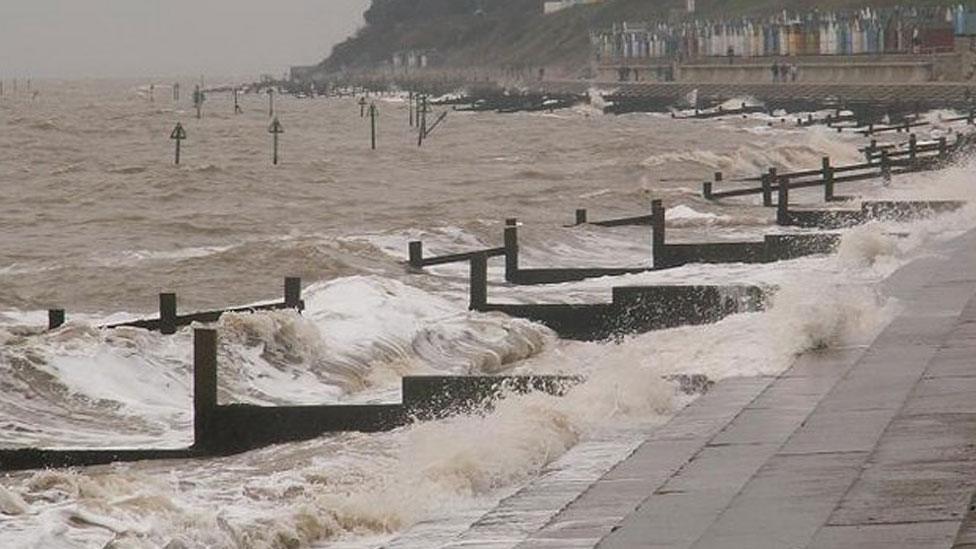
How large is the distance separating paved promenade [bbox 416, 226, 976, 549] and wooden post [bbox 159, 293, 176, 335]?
6.33 meters

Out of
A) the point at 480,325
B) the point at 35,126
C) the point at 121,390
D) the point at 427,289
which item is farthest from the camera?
the point at 35,126

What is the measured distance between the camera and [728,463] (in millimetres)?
11352

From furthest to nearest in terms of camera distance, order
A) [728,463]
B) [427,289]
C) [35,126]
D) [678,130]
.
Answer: [35,126] < [678,130] < [427,289] < [728,463]

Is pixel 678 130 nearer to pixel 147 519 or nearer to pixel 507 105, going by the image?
pixel 507 105

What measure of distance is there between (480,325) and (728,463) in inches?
416

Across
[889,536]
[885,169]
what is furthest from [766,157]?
[889,536]

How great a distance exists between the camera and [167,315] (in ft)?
63.3

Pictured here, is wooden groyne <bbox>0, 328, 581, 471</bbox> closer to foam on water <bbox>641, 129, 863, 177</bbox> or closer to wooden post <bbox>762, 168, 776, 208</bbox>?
wooden post <bbox>762, 168, 776, 208</bbox>

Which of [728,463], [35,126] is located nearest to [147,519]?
[728,463]

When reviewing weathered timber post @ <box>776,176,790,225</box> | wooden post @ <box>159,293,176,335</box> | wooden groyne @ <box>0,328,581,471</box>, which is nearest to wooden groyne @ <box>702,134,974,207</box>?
weathered timber post @ <box>776,176,790,225</box>

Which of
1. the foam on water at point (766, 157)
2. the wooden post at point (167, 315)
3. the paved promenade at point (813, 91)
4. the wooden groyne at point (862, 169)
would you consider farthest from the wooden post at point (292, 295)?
the paved promenade at point (813, 91)

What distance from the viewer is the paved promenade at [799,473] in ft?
31.4

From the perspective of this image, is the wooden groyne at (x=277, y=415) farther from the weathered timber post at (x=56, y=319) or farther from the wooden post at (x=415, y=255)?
the wooden post at (x=415, y=255)

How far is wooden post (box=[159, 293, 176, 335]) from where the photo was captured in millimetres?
19188
